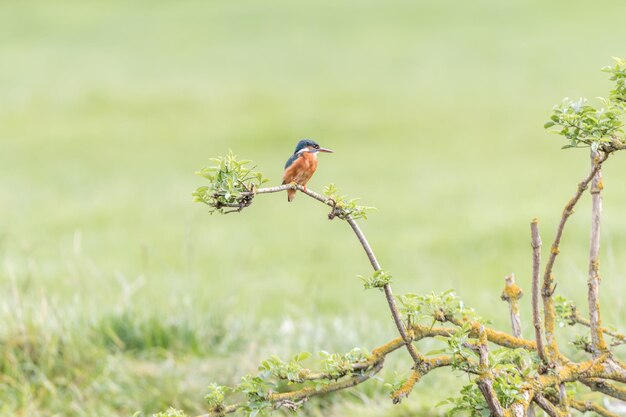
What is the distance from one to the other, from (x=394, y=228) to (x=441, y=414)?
6768 mm

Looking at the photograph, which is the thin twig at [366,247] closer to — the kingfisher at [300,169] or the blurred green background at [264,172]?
the kingfisher at [300,169]

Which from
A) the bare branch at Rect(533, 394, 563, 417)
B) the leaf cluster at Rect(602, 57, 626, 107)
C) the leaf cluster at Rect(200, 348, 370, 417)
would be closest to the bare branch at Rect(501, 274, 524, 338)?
the bare branch at Rect(533, 394, 563, 417)

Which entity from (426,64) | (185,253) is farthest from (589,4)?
(185,253)

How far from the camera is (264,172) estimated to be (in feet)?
41.9

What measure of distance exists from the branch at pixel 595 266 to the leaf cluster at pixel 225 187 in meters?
1.07

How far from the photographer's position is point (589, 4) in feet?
71.9

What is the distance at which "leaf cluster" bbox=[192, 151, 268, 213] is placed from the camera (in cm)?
266

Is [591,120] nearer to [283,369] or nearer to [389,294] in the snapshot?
[389,294]

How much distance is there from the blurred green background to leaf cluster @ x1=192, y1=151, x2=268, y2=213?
2169 millimetres

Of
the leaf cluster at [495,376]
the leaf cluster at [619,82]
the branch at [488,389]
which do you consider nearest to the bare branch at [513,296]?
the leaf cluster at [495,376]

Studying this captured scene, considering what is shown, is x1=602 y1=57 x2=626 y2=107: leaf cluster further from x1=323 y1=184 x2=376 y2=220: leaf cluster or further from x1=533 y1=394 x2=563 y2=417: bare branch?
x1=533 y1=394 x2=563 y2=417: bare branch

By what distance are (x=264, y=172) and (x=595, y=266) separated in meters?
9.75

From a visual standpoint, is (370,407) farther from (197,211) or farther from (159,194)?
(159,194)

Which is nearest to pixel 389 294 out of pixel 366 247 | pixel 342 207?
pixel 366 247
